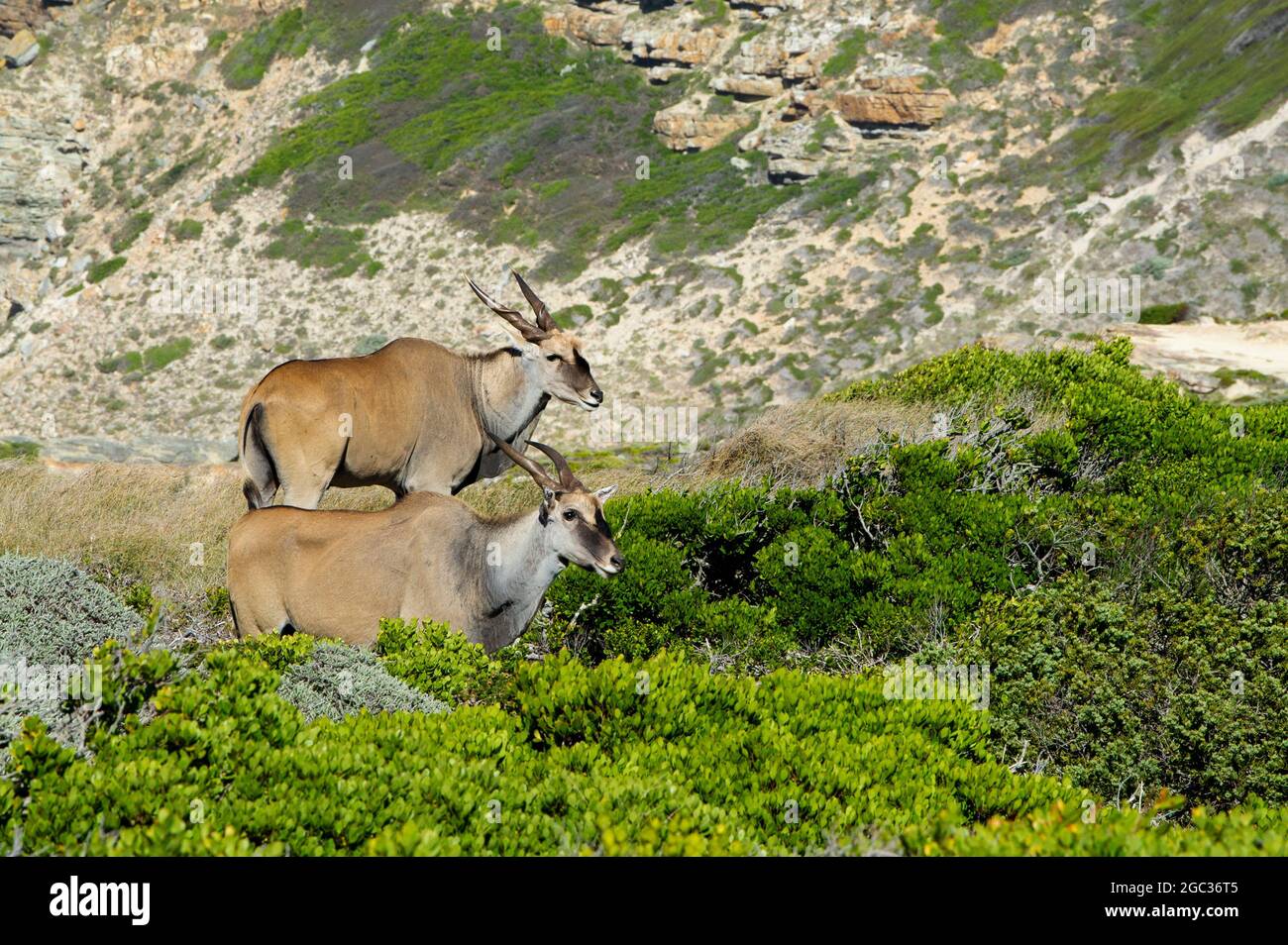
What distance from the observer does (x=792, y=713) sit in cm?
750

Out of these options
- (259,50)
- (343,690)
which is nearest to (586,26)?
(259,50)

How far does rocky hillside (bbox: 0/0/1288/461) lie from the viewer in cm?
4734

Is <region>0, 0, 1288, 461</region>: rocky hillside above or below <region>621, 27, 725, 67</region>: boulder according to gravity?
below

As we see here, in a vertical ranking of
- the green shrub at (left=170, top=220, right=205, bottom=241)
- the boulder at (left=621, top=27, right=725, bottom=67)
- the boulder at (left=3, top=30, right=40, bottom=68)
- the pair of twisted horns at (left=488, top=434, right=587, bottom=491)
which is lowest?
the pair of twisted horns at (left=488, top=434, right=587, bottom=491)

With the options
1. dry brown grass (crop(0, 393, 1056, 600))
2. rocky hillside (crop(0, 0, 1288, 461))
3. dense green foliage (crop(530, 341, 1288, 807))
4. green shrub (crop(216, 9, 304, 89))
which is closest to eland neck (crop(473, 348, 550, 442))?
dense green foliage (crop(530, 341, 1288, 807))

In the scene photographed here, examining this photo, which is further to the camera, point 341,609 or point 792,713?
point 341,609

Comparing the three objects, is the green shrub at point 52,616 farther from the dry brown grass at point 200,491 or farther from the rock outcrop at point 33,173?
the rock outcrop at point 33,173

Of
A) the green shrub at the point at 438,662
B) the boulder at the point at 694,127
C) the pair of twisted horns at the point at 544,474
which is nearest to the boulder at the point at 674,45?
the boulder at the point at 694,127

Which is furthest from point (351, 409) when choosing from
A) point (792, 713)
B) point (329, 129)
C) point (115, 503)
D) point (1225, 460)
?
point (329, 129)

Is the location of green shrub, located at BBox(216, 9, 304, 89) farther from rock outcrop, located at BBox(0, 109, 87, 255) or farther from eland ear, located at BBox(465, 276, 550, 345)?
eland ear, located at BBox(465, 276, 550, 345)

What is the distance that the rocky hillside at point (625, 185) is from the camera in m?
47.3

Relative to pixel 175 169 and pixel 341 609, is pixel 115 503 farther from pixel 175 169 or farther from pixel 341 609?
pixel 175 169

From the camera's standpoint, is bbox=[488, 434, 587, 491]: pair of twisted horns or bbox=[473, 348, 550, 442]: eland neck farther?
bbox=[473, 348, 550, 442]: eland neck

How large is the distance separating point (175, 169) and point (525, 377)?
5975cm
